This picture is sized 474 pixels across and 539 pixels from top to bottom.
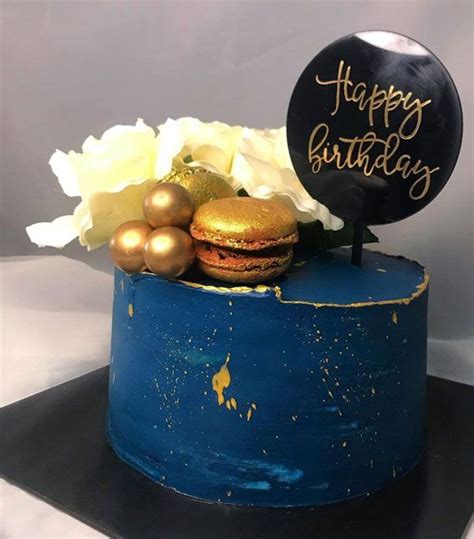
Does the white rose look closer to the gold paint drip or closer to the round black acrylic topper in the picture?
the round black acrylic topper

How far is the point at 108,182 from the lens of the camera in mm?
1151

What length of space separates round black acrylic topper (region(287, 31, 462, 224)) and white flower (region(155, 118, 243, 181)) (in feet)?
0.34

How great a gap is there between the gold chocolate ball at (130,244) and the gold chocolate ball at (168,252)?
2cm

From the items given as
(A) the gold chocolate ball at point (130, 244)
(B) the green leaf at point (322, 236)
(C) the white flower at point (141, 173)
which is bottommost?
(B) the green leaf at point (322, 236)

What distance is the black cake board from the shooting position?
102cm

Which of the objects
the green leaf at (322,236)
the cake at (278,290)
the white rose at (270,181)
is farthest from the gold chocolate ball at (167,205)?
the green leaf at (322,236)

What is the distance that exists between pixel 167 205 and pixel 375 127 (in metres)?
0.30

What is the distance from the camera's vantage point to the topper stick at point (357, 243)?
1.18 metres

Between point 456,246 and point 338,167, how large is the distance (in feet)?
2.24

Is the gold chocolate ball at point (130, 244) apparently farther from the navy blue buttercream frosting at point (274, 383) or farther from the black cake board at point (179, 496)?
the black cake board at point (179, 496)

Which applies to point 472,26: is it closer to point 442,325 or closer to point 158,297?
point 442,325

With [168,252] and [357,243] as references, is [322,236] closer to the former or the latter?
[357,243]

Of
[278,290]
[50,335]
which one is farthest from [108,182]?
[50,335]

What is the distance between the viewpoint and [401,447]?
1139 millimetres
